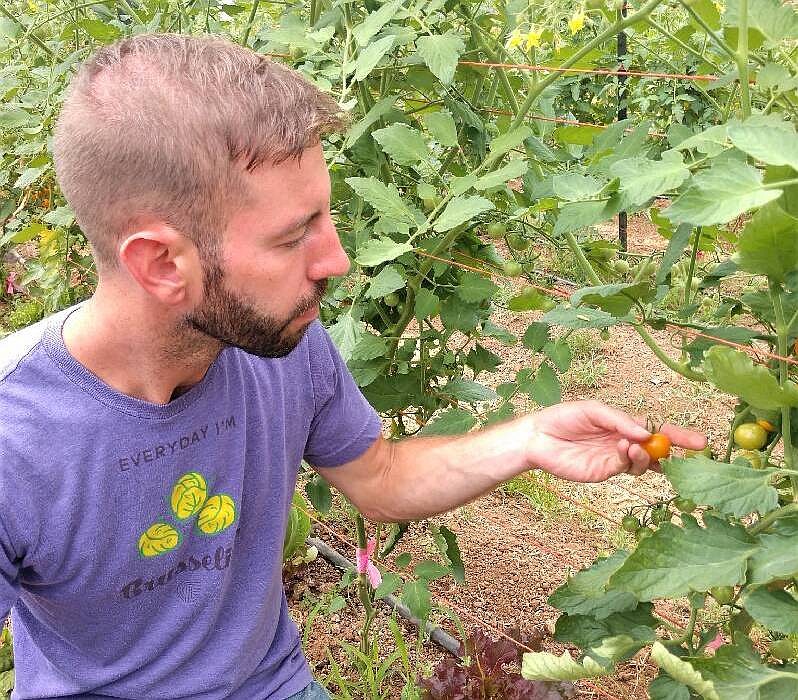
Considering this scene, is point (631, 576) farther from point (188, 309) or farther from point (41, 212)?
point (41, 212)

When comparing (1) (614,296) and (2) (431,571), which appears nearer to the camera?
(1) (614,296)

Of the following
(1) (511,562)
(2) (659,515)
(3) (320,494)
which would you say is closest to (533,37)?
(2) (659,515)

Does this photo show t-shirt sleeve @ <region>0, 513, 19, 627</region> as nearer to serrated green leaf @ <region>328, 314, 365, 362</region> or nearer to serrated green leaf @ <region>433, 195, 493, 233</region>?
serrated green leaf @ <region>328, 314, 365, 362</region>

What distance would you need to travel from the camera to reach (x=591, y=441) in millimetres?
1275

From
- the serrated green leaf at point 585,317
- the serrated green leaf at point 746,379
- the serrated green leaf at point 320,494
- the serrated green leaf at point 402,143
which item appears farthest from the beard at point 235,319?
the serrated green leaf at point 320,494

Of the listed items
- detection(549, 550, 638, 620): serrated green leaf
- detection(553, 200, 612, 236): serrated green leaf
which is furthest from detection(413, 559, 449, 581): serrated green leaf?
detection(553, 200, 612, 236): serrated green leaf

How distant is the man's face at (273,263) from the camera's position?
117cm

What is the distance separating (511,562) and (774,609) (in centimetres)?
177

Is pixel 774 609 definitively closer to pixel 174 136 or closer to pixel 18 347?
pixel 174 136

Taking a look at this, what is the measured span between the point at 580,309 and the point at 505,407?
1.61 feet

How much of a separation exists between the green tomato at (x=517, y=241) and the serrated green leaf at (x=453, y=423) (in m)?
0.32

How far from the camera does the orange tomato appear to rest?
3.81ft

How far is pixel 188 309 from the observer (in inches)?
48.2

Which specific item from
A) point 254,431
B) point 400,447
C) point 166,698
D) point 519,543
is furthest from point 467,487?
point 519,543
